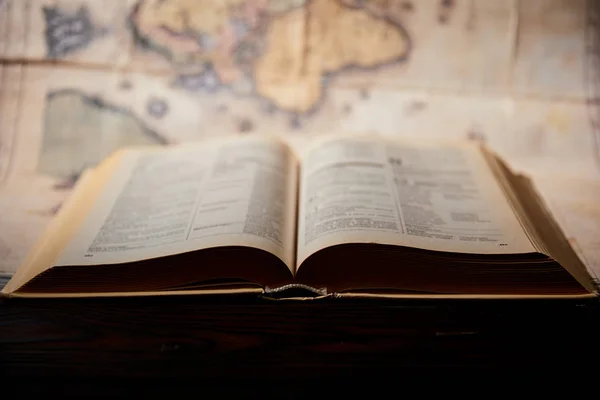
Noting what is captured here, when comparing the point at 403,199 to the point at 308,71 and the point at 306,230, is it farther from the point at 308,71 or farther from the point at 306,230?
the point at 308,71

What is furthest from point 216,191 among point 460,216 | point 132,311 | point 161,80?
point 161,80

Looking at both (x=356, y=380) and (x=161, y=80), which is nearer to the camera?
(x=356, y=380)

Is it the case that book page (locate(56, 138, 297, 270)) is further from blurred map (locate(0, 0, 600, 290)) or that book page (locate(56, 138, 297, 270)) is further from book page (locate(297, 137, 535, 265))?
blurred map (locate(0, 0, 600, 290))

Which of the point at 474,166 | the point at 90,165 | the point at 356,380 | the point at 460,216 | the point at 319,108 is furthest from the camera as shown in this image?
the point at 319,108

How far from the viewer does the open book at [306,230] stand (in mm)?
746

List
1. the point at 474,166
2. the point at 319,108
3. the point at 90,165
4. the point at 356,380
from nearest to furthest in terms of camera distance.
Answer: the point at 356,380 < the point at 474,166 < the point at 90,165 < the point at 319,108

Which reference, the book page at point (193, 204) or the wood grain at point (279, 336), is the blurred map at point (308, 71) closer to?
the book page at point (193, 204)

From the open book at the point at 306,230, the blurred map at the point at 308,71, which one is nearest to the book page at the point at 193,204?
the open book at the point at 306,230

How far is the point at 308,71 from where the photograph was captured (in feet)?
4.08

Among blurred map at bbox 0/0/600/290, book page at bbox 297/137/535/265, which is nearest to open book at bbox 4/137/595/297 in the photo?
book page at bbox 297/137/535/265

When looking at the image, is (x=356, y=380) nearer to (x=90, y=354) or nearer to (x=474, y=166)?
(x=90, y=354)

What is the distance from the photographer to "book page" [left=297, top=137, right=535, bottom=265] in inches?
30.6

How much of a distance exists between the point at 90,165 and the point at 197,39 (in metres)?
0.31

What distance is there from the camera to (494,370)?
2.26 feet
